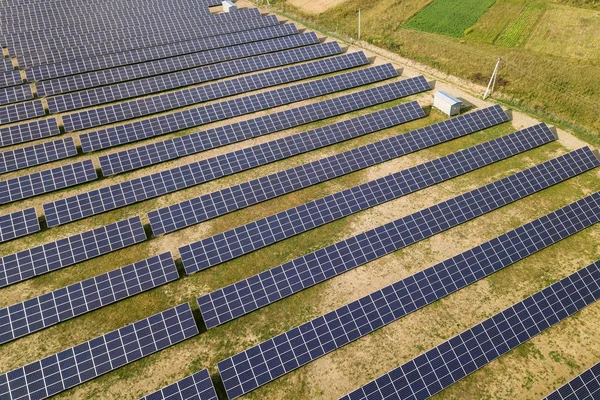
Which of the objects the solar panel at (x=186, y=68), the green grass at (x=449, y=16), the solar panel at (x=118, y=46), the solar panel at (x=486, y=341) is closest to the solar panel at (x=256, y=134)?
the solar panel at (x=186, y=68)

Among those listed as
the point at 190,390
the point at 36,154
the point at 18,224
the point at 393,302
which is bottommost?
the point at 18,224

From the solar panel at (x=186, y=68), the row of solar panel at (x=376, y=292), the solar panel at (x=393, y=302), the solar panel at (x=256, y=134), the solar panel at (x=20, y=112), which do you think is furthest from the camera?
the solar panel at (x=186, y=68)

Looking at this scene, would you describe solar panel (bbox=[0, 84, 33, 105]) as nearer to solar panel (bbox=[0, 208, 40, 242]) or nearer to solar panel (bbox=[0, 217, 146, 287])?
solar panel (bbox=[0, 208, 40, 242])

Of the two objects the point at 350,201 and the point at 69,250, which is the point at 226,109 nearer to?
the point at 350,201

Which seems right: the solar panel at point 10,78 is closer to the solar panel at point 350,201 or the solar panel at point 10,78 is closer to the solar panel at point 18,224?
the solar panel at point 18,224

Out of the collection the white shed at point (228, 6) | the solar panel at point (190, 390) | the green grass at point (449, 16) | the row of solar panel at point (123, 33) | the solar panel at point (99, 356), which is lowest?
the solar panel at point (99, 356)

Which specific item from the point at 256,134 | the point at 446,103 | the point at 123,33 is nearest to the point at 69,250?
the point at 256,134
